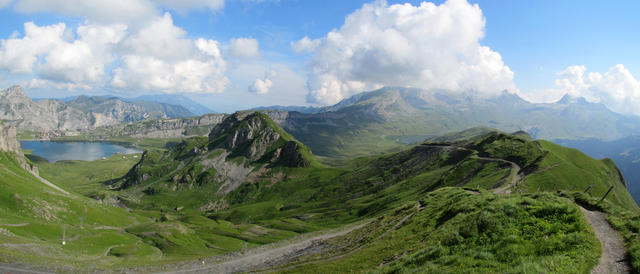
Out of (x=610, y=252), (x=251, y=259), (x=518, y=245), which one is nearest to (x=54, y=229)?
(x=251, y=259)

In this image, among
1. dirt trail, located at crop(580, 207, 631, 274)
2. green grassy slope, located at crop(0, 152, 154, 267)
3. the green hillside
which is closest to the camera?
dirt trail, located at crop(580, 207, 631, 274)

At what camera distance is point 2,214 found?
9369cm

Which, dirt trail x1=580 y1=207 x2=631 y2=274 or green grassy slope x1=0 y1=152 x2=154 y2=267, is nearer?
dirt trail x1=580 y1=207 x2=631 y2=274

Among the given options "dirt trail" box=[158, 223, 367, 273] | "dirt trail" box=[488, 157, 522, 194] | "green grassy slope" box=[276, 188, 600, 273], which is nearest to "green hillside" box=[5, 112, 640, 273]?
"green grassy slope" box=[276, 188, 600, 273]

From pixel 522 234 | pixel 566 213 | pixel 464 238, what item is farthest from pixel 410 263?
pixel 566 213

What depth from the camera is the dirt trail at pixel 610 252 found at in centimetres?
1736

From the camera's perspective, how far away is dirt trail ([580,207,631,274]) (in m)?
17.4

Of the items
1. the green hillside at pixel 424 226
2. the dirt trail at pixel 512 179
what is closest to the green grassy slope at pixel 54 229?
the green hillside at pixel 424 226

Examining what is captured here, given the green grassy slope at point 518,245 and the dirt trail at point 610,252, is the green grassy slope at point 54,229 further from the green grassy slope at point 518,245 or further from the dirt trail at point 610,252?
the dirt trail at point 610,252

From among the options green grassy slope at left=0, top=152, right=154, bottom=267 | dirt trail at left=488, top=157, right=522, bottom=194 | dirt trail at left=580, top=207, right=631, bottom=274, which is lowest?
green grassy slope at left=0, top=152, right=154, bottom=267

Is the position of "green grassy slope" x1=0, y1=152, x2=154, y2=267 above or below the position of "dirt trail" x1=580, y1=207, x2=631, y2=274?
below

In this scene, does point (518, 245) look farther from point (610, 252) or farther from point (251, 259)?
point (251, 259)

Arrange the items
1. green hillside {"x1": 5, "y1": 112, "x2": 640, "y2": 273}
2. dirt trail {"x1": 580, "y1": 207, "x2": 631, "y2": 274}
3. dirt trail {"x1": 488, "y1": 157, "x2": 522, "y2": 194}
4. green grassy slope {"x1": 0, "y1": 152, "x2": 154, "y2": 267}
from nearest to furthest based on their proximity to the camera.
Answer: dirt trail {"x1": 580, "y1": 207, "x2": 631, "y2": 274} → green hillside {"x1": 5, "y1": 112, "x2": 640, "y2": 273} → green grassy slope {"x1": 0, "y1": 152, "x2": 154, "y2": 267} → dirt trail {"x1": 488, "y1": 157, "x2": 522, "y2": 194}

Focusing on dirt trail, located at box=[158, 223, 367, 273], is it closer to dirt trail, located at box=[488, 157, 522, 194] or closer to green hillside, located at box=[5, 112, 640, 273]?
green hillside, located at box=[5, 112, 640, 273]
